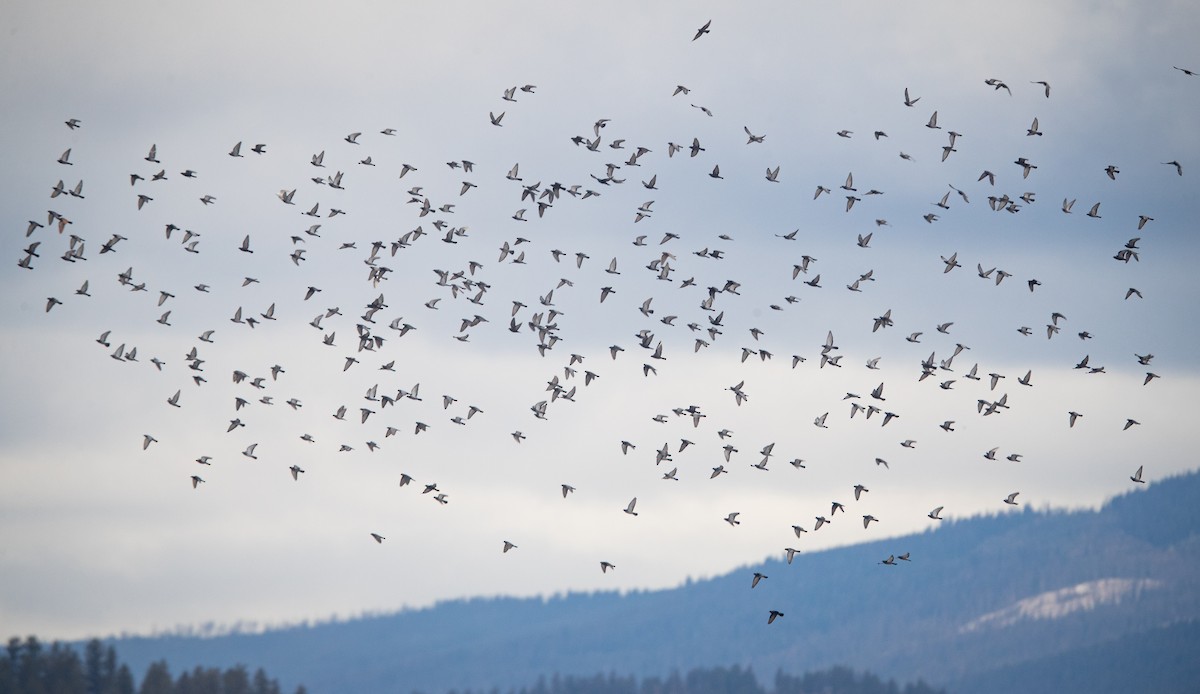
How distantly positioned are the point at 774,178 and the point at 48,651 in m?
110

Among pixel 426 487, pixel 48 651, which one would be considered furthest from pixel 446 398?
pixel 48 651

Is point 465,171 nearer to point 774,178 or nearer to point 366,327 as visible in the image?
point 366,327

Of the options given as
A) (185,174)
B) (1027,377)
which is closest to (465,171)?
(185,174)

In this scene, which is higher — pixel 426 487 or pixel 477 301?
pixel 477 301

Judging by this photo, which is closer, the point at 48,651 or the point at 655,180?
the point at 655,180

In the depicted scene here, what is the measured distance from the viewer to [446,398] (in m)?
102

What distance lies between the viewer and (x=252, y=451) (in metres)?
105

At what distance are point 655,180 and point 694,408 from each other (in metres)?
12.0

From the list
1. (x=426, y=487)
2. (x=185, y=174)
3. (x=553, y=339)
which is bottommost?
(x=426, y=487)

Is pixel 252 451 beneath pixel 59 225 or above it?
beneath

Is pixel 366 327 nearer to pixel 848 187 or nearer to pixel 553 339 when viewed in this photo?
pixel 553 339

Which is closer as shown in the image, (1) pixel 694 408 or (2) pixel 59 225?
(2) pixel 59 225

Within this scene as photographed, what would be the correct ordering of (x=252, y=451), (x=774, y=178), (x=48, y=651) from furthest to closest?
1. (x=48, y=651)
2. (x=252, y=451)
3. (x=774, y=178)

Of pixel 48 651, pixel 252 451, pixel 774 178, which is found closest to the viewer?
pixel 774 178
